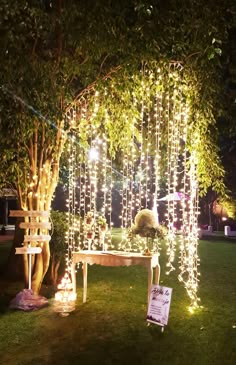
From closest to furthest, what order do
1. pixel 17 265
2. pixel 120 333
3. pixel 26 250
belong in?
pixel 120 333, pixel 26 250, pixel 17 265

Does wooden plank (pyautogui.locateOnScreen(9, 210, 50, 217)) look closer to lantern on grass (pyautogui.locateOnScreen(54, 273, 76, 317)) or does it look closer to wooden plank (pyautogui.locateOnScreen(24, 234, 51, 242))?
wooden plank (pyautogui.locateOnScreen(24, 234, 51, 242))

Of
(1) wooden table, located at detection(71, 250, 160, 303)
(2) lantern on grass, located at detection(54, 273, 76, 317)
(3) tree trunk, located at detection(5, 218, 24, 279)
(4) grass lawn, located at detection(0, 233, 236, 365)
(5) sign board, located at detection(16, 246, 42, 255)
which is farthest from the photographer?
(3) tree trunk, located at detection(5, 218, 24, 279)

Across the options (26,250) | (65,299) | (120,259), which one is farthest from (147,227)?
(26,250)

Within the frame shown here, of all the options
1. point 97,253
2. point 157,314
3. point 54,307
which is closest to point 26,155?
point 97,253

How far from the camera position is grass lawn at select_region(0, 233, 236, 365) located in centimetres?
494

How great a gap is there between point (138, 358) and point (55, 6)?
16.5ft

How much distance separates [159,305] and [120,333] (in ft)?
1.97

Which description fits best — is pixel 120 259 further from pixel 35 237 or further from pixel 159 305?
pixel 35 237

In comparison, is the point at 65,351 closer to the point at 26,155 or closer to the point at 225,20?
the point at 26,155

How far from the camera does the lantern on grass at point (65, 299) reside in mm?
6819

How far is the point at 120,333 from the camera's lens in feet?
18.9

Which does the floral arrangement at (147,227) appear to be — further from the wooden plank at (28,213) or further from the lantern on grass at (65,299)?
the wooden plank at (28,213)

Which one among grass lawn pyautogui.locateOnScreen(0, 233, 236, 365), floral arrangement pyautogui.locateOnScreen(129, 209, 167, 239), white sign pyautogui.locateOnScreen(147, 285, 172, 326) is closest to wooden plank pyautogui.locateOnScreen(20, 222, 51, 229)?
grass lawn pyautogui.locateOnScreen(0, 233, 236, 365)

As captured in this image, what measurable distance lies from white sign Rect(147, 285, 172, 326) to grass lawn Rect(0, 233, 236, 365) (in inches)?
6.5
